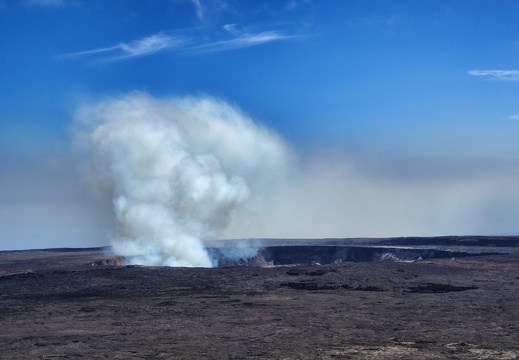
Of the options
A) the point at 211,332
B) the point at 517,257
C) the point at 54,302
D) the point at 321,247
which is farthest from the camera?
the point at 321,247

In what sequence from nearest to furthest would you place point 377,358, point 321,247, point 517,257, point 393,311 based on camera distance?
point 377,358 < point 393,311 < point 517,257 < point 321,247

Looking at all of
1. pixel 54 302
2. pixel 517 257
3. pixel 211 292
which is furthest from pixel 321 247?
pixel 54 302

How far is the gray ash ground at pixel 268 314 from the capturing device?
1642 centimetres

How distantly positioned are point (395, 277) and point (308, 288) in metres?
6.19

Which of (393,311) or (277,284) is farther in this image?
(277,284)

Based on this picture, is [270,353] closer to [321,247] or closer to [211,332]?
[211,332]

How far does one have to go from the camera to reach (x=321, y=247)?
6931 centimetres

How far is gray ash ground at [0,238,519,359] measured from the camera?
16422mm

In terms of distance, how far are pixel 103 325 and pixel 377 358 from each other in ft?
32.8

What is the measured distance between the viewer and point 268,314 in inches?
886

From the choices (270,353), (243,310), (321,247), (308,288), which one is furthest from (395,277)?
(321,247)

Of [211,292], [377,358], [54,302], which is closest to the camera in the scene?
[377,358]

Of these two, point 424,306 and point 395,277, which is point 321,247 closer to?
point 395,277

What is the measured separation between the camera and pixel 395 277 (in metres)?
34.2
